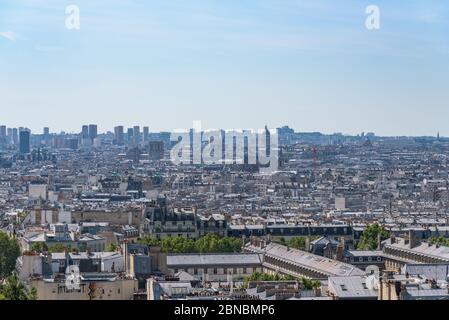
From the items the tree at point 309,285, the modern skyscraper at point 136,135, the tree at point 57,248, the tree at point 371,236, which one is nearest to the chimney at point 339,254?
the tree at point 371,236

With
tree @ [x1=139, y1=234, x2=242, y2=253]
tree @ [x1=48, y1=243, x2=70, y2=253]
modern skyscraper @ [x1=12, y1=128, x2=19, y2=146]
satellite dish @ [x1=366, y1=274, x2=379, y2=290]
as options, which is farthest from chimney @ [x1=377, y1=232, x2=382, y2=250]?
modern skyscraper @ [x1=12, y1=128, x2=19, y2=146]

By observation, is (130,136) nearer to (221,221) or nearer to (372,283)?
(221,221)

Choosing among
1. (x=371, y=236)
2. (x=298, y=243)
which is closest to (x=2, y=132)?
(x=371, y=236)

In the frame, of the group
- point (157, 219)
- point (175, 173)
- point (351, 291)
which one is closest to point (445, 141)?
point (175, 173)

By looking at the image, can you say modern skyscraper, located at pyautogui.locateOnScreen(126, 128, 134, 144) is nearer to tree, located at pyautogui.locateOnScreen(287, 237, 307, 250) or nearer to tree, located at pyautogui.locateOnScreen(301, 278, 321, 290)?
tree, located at pyautogui.locateOnScreen(287, 237, 307, 250)

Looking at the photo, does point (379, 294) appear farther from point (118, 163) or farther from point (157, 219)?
point (118, 163)
